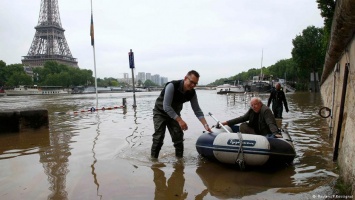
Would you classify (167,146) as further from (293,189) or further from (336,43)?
(336,43)

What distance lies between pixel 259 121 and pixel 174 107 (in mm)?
1760

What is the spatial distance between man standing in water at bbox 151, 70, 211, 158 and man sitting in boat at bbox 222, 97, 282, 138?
928mm

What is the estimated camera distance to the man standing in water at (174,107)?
5.73m

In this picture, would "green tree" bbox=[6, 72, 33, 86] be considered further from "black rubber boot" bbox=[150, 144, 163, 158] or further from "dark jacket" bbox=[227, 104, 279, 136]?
"dark jacket" bbox=[227, 104, 279, 136]

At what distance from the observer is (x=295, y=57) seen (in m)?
55.6

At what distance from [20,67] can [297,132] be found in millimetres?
108830

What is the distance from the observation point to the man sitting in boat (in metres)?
6.03

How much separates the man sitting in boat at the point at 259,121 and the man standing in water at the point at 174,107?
928mm

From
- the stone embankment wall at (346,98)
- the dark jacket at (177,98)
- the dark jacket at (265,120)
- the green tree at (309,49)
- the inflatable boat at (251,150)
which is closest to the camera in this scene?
the stone embankment wall at (346,98)

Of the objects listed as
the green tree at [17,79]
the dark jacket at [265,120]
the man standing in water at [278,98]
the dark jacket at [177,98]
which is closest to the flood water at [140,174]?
the dark jacket at [265,120]


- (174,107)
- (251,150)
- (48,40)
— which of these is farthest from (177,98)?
(48,40)

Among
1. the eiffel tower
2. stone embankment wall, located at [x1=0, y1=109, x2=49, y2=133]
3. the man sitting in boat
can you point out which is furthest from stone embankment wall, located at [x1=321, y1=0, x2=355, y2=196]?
the eiffel tower

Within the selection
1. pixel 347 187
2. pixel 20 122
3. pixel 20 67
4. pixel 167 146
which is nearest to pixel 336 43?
pixel 347 187

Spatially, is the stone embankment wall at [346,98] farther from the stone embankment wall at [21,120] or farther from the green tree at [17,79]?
the green tree at [17,79]
